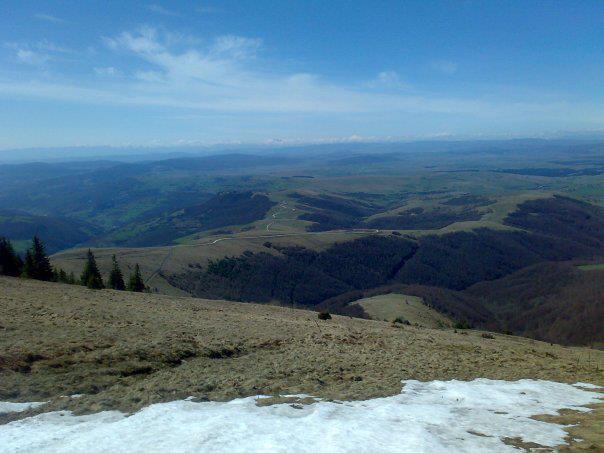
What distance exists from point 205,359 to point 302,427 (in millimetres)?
7804

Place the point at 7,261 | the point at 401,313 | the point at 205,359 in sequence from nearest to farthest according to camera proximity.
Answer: the point at 205,359, the point at 7,261, the point at 401,313

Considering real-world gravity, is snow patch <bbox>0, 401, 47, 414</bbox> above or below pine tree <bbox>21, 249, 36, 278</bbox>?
above

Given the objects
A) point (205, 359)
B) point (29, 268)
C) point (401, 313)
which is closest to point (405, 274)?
point (401, 313)

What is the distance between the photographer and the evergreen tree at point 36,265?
45.9m

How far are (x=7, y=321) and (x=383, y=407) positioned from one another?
691 inches

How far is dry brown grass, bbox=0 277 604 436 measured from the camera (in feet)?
46.4

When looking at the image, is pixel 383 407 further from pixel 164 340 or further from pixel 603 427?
pixel 164 340

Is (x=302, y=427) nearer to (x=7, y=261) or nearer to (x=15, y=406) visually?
(x=15, y=406)

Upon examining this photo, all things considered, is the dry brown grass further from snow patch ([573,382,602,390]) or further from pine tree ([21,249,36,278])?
pine tree ([21,249,36,278])

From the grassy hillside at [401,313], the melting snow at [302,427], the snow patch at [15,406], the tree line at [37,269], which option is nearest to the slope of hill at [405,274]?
the grassy hillside at [401,313]

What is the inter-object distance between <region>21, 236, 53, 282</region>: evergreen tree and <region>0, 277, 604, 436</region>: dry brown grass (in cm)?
2058

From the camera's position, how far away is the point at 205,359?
59.4 feet

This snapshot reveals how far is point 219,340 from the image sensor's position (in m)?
20.9

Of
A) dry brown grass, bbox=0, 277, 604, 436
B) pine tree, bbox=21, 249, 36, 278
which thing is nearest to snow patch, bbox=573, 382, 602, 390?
dry brown grass, bbox=0, 277, 604, 436
